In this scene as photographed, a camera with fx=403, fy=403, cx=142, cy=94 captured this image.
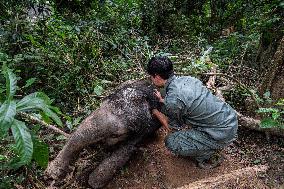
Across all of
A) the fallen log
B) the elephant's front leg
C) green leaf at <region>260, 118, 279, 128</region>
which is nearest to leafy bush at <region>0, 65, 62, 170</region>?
the elephant's front leg

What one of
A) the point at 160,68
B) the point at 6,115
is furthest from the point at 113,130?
the point at 6,115

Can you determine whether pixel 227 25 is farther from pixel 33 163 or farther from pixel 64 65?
pixel 33 163

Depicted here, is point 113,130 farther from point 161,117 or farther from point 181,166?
point 181,166

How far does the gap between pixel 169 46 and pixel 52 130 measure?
287 cm

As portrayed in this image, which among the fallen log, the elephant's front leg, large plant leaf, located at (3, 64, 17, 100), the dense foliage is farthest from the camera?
the dense foliage

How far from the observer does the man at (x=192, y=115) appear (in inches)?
148

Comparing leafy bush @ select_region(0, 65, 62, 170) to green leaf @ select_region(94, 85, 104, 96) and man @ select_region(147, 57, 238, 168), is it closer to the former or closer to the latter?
man @ select_region(147, 57, 238, 168)

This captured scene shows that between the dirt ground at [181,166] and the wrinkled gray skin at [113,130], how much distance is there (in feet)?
0.59

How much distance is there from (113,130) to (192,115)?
2.59 ft

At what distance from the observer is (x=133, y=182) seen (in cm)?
416

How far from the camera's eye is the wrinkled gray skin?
3971 mm

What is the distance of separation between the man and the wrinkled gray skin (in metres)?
0.17

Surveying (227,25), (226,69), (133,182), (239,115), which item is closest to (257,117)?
(239,115)

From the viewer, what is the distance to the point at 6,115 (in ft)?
8.61
